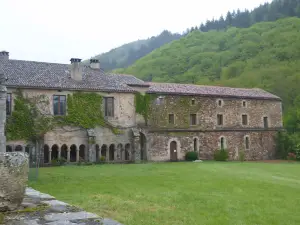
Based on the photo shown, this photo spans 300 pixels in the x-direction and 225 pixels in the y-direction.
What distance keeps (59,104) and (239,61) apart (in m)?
48.6

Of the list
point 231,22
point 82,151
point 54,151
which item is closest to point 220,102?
point 82,151

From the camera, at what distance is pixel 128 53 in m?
110

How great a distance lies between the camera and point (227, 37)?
273ft

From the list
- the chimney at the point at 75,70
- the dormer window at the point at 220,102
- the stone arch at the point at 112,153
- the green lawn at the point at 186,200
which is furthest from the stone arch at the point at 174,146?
the green lawn at the point at 186,200

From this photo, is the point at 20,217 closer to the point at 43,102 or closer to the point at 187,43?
the point at 43,102

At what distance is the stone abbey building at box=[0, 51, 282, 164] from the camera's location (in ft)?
93.9

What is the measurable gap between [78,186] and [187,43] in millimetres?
70903

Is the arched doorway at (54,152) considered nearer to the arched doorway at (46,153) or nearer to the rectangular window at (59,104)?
the arched doorway at (46,153)

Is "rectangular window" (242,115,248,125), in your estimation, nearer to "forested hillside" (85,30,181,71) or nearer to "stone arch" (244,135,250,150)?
"stone arch" (244,135,250,150)

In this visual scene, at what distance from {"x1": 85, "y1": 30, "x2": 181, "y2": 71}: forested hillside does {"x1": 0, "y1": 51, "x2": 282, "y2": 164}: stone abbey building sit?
5851cm

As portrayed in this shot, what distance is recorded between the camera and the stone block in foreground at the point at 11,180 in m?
6.72

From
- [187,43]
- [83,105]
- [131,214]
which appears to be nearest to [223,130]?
[83,105]

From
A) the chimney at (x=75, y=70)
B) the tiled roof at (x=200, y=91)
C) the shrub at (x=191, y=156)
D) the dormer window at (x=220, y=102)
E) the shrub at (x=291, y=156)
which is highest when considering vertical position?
the chimney at (x=75, y=70)

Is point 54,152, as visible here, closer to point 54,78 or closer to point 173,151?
point 54,78
